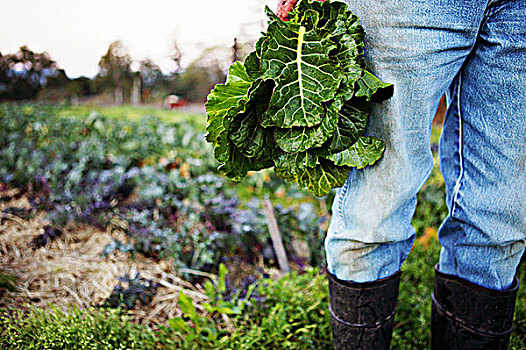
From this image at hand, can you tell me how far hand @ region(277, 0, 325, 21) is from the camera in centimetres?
96

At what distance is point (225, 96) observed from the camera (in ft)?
3.17

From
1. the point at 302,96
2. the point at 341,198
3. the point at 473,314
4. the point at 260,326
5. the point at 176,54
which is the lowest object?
the point at 260,326

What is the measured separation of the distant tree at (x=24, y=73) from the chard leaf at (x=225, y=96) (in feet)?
7.68

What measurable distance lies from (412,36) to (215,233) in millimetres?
1325

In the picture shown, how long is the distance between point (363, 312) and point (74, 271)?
1.34m

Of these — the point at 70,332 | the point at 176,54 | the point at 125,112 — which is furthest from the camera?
the point at 125,112

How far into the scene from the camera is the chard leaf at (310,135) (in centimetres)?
91

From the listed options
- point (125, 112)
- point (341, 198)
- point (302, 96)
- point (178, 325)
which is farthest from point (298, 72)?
point (125, 112)

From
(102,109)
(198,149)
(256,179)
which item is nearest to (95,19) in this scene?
(198,149)

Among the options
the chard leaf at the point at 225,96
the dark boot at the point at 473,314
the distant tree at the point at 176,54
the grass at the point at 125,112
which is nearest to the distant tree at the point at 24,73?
the grass at the point at 125,112

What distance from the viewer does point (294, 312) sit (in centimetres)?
166

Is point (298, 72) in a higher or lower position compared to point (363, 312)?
higher

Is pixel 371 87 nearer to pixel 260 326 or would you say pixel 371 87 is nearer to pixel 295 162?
pixel 295 162

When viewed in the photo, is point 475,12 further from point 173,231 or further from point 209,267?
A: point 173,231
